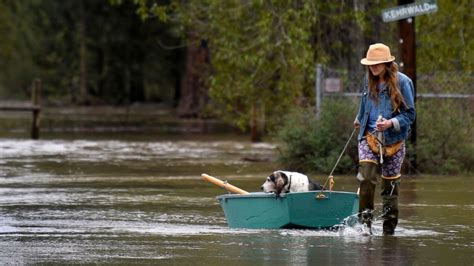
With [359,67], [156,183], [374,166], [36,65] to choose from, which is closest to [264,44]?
[359,67]

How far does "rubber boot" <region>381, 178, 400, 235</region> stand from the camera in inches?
514

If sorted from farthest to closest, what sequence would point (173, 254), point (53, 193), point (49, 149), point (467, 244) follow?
1. point (49, 149)
2. point (53, 193)
3. point (467, 244)
4. point (173, 254)

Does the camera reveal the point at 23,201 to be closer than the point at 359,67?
Yes

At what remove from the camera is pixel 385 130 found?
12867mm

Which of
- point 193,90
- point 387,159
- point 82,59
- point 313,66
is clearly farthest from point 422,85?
point 82,59

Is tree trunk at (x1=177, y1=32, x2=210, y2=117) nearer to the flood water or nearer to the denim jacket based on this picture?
the flood water

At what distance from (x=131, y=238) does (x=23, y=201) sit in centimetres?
431

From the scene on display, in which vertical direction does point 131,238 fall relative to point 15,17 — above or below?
below

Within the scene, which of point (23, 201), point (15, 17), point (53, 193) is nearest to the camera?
point (23, 201)

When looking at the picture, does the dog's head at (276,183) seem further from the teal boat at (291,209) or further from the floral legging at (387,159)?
the floral legging at (387,159)

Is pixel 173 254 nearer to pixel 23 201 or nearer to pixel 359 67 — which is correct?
pixel 23 201

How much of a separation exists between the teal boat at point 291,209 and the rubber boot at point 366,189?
0.17 metres

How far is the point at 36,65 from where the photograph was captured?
8144 cm

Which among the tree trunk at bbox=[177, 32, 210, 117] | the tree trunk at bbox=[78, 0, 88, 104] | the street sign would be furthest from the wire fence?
the tree trunk at bbox=[78, 0, 88, 104]
